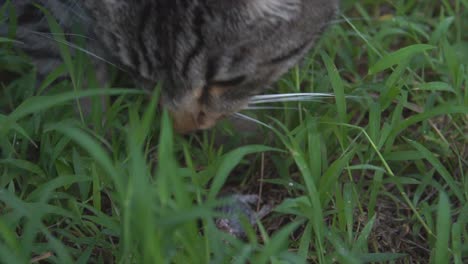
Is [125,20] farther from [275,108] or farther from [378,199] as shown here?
[378,199]

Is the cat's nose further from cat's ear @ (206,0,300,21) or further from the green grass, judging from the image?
cat's ear @ (206,0,300,21)

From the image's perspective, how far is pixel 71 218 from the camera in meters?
1.42

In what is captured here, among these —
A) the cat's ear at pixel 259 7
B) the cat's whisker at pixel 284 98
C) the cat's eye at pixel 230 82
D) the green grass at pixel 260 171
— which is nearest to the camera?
the green grass at pixel 260 171

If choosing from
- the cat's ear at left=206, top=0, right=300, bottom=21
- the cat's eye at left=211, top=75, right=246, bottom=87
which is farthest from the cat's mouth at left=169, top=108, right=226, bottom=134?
the cat's ear at left=206, top=0, right=300, bottom=21

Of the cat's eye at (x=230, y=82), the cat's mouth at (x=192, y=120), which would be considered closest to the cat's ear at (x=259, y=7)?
the cat's eye at (x=230, y=82)

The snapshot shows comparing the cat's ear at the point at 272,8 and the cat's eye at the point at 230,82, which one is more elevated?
the cat's ear at the point at 272,8

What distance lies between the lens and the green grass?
1164 millimetres

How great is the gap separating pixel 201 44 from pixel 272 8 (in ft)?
0.57

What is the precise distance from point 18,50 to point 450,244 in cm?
120

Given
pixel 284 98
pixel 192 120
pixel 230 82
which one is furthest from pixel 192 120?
pixel 284 98

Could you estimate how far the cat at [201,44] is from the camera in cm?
137

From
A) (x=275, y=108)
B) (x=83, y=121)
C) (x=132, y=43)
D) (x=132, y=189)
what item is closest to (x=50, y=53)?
(x=83, y=121)

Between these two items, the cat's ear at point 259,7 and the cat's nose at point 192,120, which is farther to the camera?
the cat's nose at point 192,120

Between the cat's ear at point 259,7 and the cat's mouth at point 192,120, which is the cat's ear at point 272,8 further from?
the cat's mouth at point 192,120
